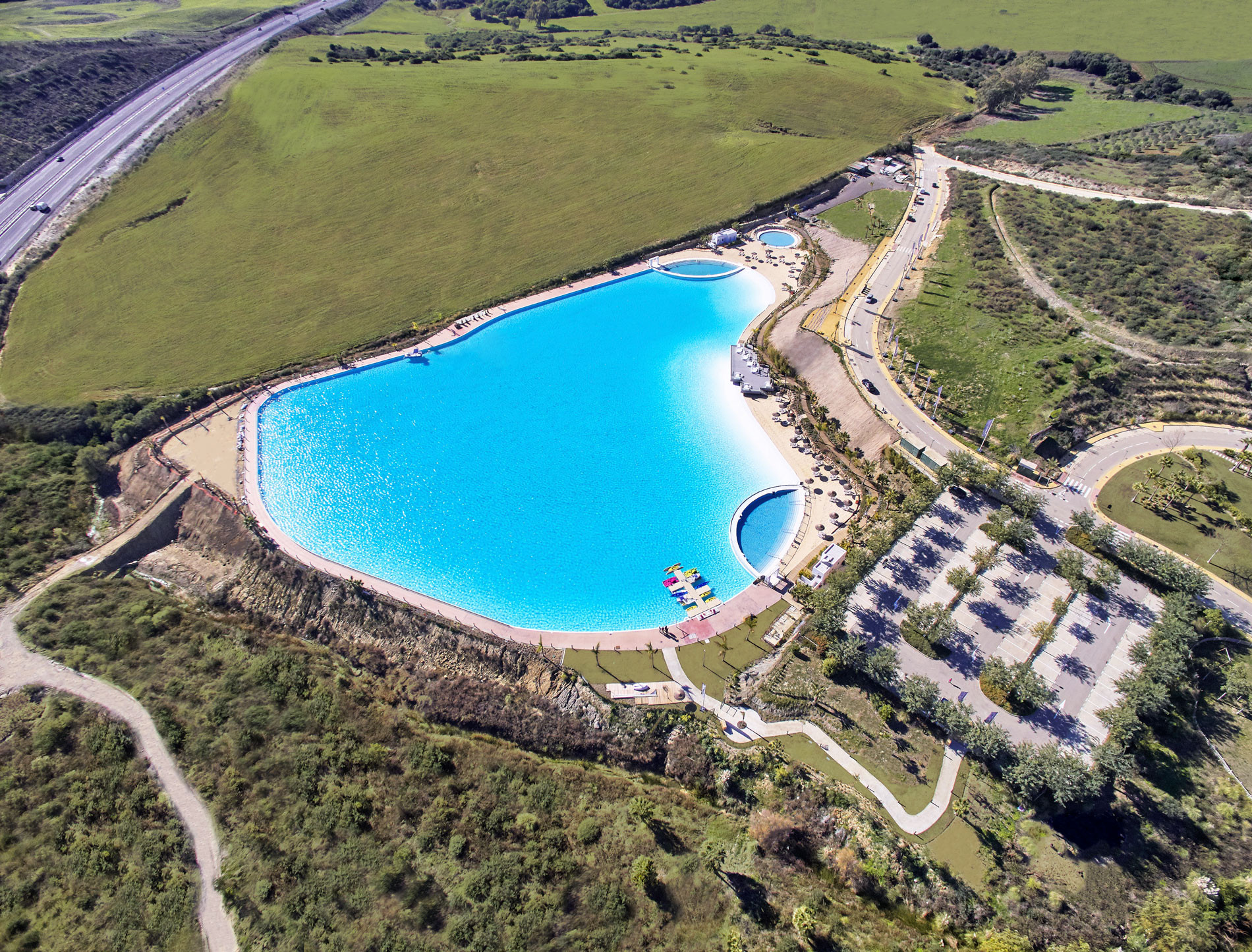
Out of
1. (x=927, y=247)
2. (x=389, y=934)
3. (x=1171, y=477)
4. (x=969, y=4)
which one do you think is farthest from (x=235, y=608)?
(x=969, y=4)

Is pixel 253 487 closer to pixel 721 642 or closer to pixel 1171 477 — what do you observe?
pixel 721 642

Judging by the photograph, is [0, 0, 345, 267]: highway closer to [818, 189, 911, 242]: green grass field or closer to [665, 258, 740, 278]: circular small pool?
[665, 258, 740, 278]: circular small pool

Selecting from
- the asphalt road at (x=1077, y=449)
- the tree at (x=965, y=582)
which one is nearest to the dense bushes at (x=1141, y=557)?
the asphalt road at (x=1077, y=449)

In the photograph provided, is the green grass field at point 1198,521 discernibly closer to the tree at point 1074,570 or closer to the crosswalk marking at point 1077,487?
the crosswalk marking at point 1077,487

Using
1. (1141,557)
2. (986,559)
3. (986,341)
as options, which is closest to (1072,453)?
(1141,557)

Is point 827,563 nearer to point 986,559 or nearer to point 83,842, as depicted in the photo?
point 986,559

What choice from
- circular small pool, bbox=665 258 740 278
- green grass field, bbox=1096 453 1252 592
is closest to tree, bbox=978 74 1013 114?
circular small pool, bbox=665 258 740 278
